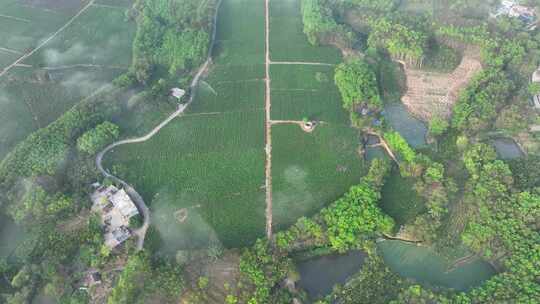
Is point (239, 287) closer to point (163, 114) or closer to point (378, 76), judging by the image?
point (163, 114)

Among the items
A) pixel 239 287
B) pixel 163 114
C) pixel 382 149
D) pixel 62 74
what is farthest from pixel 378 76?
pixel 62 74

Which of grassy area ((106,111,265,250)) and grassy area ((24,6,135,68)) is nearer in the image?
grassy area ((106,111,265,250))

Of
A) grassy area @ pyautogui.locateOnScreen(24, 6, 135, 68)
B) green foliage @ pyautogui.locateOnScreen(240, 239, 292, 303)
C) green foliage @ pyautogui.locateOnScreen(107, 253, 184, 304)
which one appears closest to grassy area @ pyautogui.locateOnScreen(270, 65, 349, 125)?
green foliage @ pyautogui.locateOnScreen(240, 239, 292, 303)

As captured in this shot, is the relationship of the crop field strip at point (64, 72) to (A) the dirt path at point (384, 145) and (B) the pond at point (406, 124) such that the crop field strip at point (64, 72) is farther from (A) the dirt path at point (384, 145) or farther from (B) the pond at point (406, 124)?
(B) the pond at point (406, 124)

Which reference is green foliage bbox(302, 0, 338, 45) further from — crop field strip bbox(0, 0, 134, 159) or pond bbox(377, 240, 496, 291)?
pond bbox(377, 240, 496, 291)

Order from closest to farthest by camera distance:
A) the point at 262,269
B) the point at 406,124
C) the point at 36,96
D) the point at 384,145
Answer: the point at 262,269 → the point at 384,145 → the point at 406,124 → the point at 36,96

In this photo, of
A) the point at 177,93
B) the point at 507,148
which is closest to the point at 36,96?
the point at 177,93

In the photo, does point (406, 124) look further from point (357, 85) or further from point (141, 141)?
point (141, 141)

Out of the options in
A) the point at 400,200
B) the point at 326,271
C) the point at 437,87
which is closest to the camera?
the point at 326,271
